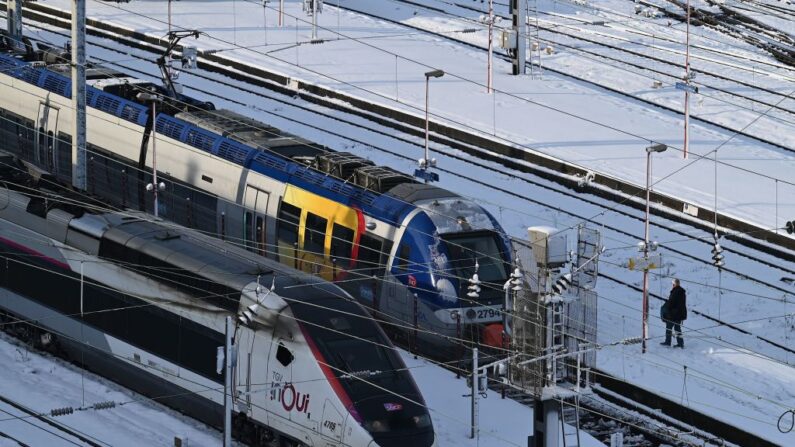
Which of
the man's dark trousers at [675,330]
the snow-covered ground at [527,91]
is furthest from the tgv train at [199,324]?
the snow-covered ground at [527,91]

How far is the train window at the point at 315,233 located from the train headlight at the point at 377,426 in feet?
26.3

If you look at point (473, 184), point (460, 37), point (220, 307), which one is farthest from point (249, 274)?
point (460, 37)

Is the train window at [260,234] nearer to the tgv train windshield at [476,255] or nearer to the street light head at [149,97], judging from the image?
the street light head at [149,97]

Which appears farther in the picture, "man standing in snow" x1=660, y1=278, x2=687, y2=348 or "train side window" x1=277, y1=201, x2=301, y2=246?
"man standing in snow" x1=660, y1=278, x2=687, y2=348

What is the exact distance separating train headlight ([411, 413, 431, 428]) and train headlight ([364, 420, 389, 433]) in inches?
20.7

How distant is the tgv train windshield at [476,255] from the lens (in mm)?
29984

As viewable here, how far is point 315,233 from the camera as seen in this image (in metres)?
31.4

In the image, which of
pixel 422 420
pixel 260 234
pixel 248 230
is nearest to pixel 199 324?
pixel 422 420

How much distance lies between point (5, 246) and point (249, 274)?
6792 mm

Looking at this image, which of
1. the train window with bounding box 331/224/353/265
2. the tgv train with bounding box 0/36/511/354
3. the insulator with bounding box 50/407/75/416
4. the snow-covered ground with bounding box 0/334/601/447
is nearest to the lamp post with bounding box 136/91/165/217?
the tgv train with bounding box 0/36/511/354

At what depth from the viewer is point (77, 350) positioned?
2928cm

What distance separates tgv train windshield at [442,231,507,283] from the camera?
30.0 m

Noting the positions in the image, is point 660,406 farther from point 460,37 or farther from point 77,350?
point 460,37

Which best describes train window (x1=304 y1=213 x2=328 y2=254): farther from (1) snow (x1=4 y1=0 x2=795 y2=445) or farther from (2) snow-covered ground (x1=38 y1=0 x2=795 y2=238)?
(2) snow-covered ground (x1=38 y1=0 x2=795 y2=238)
